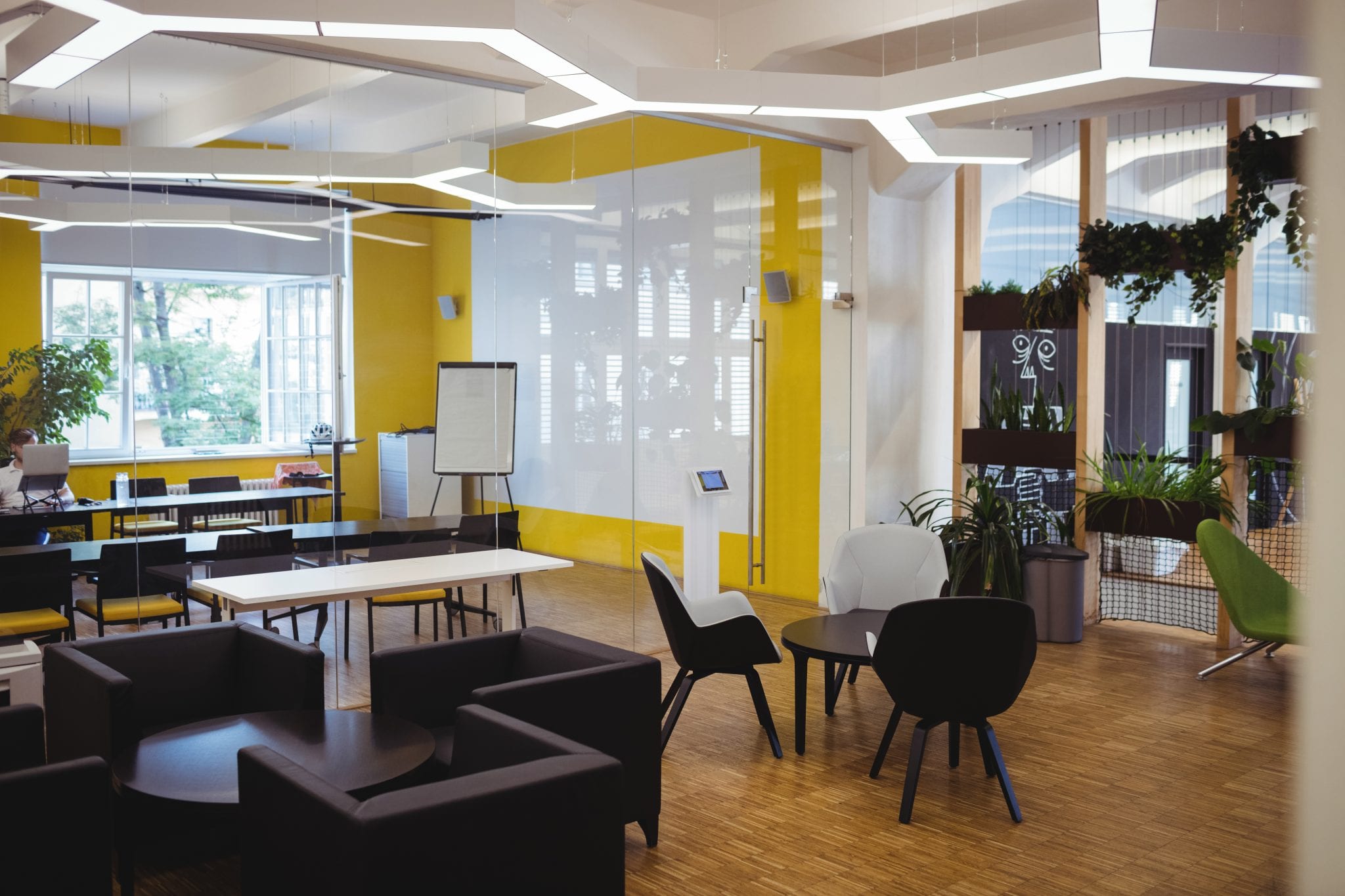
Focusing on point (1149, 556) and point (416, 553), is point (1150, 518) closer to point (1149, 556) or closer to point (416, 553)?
point (1149, 556)

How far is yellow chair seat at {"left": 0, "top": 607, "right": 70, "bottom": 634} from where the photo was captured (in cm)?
447

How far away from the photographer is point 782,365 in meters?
8.00

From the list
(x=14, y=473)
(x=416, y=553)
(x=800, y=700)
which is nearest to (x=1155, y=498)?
(x=800, y=700)

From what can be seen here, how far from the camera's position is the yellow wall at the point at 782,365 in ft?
21.7

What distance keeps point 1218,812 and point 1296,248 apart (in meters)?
3.31

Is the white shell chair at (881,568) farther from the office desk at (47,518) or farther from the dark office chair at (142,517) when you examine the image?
the office desk at (47,518)

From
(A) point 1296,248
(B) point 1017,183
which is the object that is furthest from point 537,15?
(B) point 1017,183

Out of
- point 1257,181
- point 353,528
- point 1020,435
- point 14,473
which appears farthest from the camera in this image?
point 1020,435

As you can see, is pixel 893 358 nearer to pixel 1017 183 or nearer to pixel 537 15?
pixel 1017 183

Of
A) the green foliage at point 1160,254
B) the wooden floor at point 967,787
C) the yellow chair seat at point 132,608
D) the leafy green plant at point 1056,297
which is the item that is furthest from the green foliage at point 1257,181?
the yellow chair seat at point 132,608

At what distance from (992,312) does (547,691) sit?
5.23 metres

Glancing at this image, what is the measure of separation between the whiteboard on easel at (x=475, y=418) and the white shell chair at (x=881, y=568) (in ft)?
6.25

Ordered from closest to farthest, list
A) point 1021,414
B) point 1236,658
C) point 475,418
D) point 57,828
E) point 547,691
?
point 57,828 < point 547,691 < point 475,418 < point 1236,658 < point 1021,414

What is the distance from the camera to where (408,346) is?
5.57m
